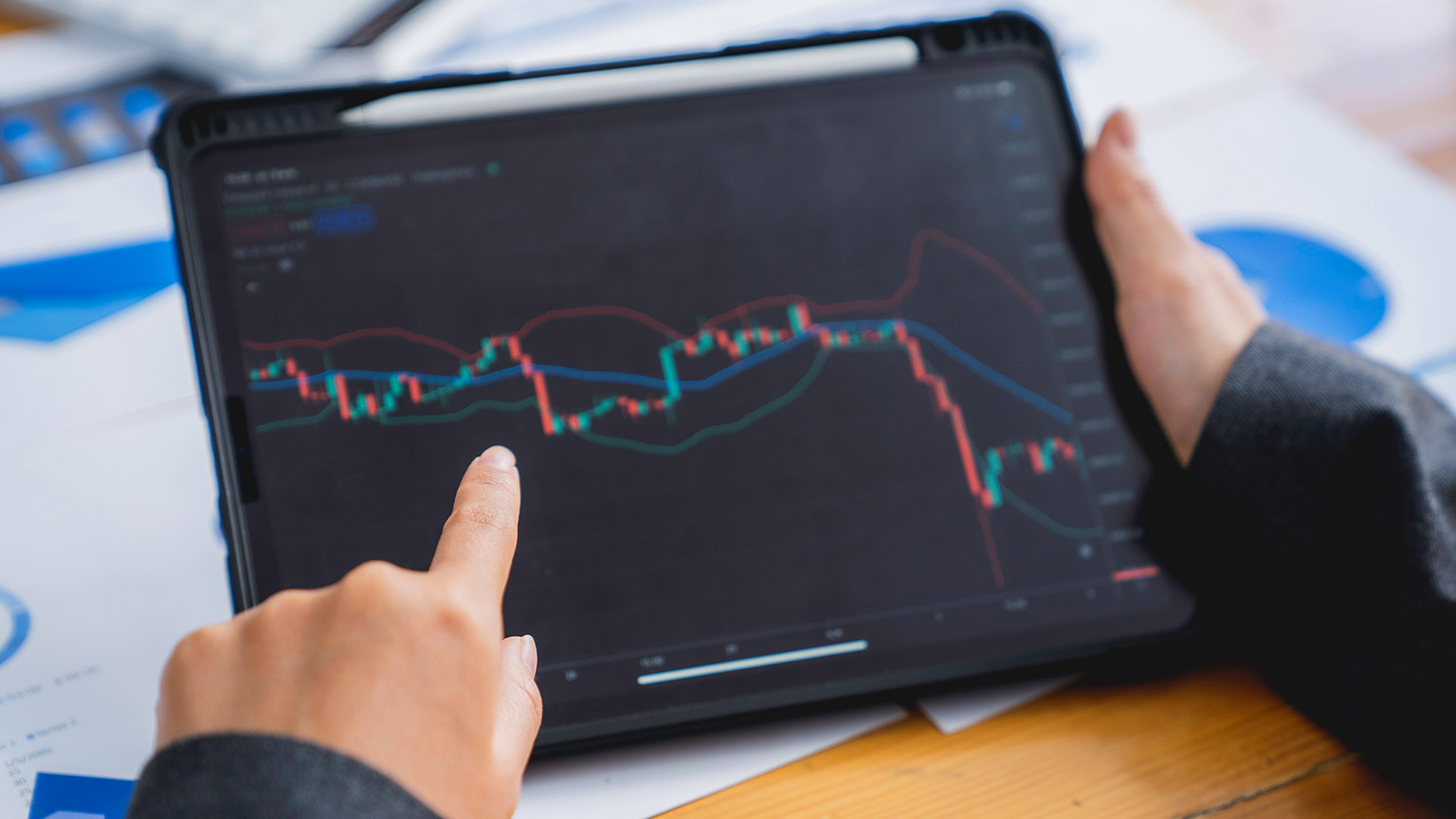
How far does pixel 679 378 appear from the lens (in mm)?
479

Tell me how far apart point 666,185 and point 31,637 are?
39 cm

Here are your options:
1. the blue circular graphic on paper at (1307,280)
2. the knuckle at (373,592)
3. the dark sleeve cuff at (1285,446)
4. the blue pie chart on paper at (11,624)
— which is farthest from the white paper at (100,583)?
the blue circular graphic on paper at (1307,280)

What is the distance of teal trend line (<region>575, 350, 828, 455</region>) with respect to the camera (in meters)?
0.47

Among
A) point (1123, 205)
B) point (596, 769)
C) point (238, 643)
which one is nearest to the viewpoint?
point (238, 643)

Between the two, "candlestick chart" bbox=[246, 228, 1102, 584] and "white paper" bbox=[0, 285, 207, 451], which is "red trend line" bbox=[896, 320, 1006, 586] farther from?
"white paper" bbox=[0, 285, 207, 451]

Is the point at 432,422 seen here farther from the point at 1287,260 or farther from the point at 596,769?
the point at 1287,260

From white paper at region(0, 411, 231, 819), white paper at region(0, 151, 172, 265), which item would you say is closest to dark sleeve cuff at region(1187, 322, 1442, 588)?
white paper at region(0, 411, 231, 819)

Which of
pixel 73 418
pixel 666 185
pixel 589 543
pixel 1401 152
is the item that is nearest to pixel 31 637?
pixel 73 418

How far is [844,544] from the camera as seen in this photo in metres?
0.47

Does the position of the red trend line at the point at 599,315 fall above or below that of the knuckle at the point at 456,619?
above

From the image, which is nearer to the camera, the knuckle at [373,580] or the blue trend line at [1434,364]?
the knuckle at [373,580]

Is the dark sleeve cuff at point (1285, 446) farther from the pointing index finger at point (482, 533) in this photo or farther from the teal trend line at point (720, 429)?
the pointing index finger at point (482, 533)

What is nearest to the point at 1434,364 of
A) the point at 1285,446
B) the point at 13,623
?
the point at 1285,446

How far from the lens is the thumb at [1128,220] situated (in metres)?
0.55
